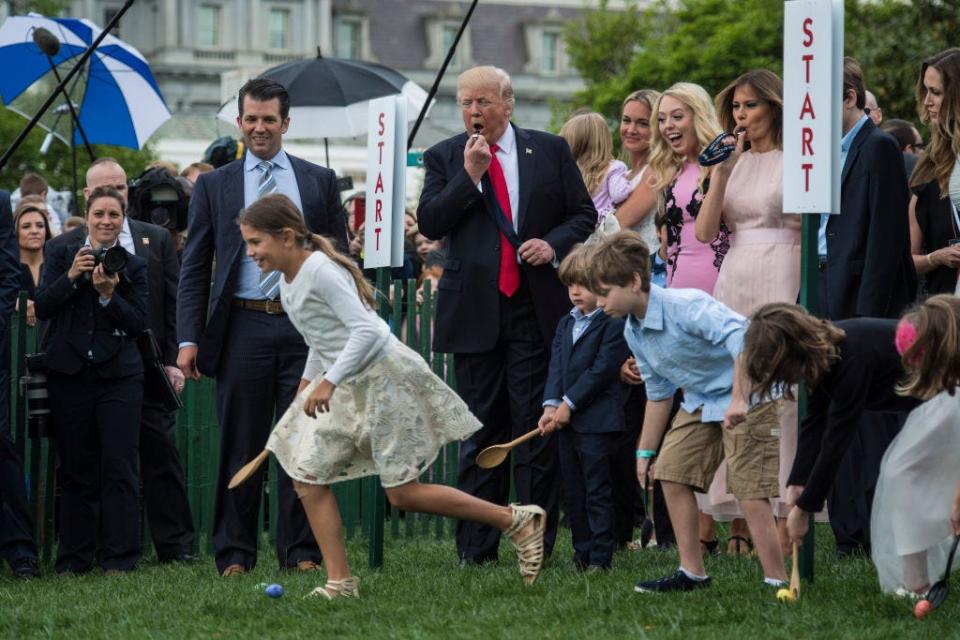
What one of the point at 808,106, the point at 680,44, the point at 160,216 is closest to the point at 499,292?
the point at 808,106

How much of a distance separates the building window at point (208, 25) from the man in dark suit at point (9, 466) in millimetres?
120860

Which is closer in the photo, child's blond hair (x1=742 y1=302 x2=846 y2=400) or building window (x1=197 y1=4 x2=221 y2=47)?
child's blond hair (x1=742 y1=302 x2=846 y2=400)

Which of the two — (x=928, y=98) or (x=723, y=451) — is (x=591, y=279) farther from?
(x=928, y=98)

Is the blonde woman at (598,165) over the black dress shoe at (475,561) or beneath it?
over

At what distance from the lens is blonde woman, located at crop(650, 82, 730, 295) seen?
9609mm

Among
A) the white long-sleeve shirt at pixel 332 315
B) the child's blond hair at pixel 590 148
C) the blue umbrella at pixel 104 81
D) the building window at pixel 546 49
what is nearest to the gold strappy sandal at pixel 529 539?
the white long-sleeve shirt at pixel 332 315

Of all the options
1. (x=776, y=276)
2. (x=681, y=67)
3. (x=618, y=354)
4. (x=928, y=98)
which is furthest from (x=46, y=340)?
(x=681, y=67)

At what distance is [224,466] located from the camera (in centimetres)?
942

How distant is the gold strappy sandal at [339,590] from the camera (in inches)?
312

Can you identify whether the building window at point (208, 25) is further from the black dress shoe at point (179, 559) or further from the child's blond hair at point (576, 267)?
the child's blond hair at point (576, 267)

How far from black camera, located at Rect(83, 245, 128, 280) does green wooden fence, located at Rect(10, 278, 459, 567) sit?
35.9 inches

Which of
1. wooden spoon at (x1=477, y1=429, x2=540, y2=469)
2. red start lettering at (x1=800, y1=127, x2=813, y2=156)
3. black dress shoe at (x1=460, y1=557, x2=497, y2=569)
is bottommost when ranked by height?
black dress shoe at (x1=460, y1=557, x2=497, y2=569)

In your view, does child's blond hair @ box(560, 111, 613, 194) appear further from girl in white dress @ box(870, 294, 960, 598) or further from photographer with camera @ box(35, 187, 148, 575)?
girl in white dress @ box(870, 294, 960, 598)

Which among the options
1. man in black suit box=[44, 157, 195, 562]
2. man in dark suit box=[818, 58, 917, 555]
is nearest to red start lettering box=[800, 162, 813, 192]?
man in dark suit box=[818, 58, 917, 555]
